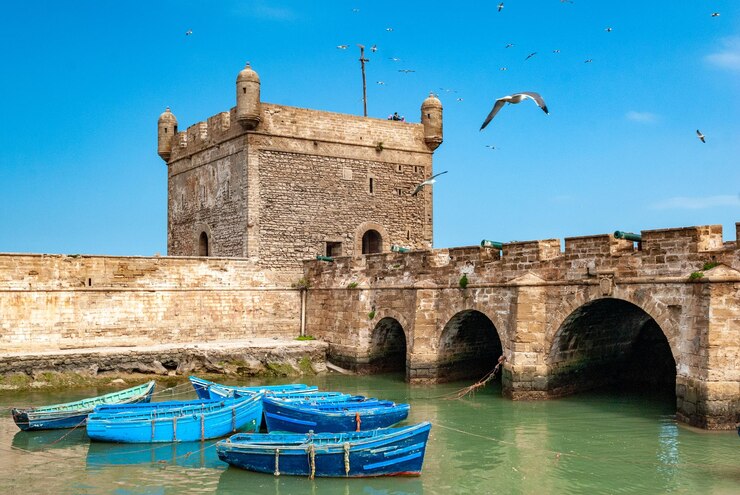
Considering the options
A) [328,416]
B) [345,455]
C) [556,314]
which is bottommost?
[345,455]

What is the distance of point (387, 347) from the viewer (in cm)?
2436

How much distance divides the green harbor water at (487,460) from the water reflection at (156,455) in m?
0.02

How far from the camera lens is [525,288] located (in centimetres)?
1830

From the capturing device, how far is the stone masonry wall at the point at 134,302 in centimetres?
2194

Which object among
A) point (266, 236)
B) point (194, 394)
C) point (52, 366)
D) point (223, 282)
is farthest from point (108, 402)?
point (266, 236)

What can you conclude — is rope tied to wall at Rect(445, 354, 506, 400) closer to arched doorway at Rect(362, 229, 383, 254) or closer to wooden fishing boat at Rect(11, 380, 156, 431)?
wooden fishing boat at Rect(11, 380, 156, 431)

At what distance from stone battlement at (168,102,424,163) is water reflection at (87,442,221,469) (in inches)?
555

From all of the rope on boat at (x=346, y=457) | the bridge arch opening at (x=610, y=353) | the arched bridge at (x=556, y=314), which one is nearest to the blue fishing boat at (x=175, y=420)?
the rope on boat at (x=346, y=457)

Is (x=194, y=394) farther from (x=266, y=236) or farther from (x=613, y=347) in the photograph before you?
(x=613, y=347)

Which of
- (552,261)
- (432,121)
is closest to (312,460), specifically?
(552,261)

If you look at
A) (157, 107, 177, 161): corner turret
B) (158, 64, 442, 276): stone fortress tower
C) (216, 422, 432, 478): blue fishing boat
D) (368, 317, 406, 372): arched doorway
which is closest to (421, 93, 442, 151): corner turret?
(158, 64, 442, 276): stone fortress tower

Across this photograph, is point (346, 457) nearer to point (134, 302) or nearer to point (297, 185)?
point (134, 302)

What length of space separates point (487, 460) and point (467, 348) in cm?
902

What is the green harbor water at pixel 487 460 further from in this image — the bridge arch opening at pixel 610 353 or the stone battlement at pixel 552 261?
the stone battlement at pixel 552 261
